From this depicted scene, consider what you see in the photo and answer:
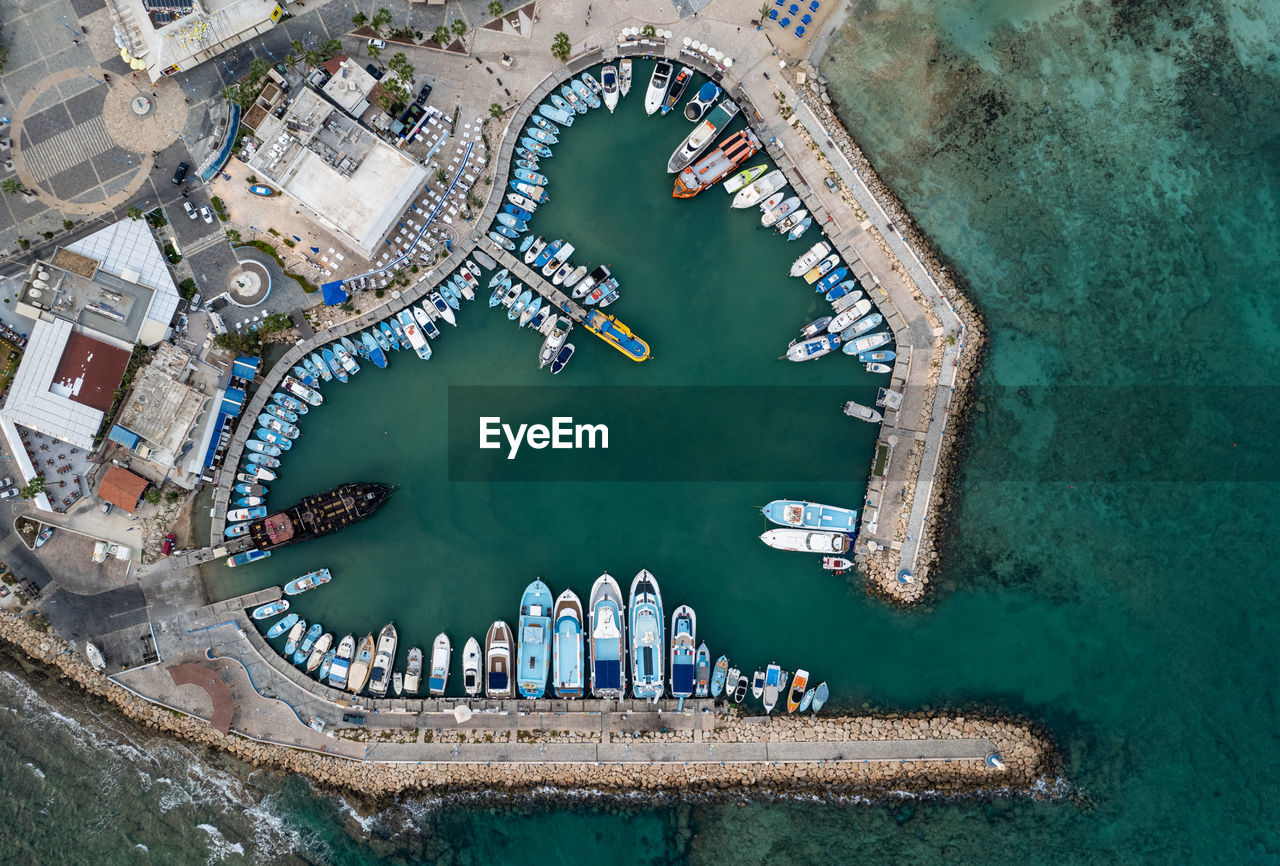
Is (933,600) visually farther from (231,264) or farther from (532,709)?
(231,264)

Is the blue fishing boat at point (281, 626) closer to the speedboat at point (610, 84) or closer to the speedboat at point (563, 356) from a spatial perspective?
the speedboat at point (563, 356)

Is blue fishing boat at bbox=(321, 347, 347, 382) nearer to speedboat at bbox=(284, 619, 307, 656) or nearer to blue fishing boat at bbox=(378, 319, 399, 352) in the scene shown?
blue fishing boat at bbox=(378, 319, 399, 352)

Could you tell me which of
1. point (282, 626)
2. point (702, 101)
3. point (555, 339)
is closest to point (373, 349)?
point (555, 339)

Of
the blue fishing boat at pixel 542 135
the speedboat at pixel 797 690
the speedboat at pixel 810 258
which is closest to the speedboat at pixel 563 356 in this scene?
the blue fishing boat at pixel 542 135

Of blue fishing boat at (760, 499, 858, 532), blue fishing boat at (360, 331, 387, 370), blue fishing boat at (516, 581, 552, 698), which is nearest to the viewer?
blue fishing boat at (516, 581, 552, 698)

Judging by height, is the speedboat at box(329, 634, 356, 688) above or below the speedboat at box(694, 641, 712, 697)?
below

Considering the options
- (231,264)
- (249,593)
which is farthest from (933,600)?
(231,264)

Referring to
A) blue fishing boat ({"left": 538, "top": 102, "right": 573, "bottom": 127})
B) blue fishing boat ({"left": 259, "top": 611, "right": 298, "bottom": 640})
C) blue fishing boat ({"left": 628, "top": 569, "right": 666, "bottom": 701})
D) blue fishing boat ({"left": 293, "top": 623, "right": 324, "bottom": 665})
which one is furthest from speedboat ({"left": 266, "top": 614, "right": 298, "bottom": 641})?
blue fishing boat ({"left": 538, "top": 102, "right": 573, "bottom": 127})
